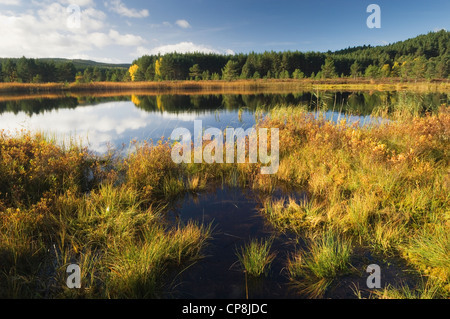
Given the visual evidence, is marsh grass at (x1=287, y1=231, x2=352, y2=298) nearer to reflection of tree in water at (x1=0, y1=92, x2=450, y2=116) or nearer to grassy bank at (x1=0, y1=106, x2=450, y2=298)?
grassy bank at (x1=0, y1=106, x2=450, y2=298)

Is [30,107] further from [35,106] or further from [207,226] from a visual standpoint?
[207,226]

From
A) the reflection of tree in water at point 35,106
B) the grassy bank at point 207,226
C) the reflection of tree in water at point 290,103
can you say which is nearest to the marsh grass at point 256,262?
the grassy bank at point 207,226

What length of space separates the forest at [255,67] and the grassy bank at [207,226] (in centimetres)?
7016

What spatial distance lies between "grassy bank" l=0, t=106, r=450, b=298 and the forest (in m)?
70.2

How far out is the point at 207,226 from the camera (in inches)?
184

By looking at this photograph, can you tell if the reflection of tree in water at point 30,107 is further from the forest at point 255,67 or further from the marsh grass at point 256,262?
the forest at point 255,67

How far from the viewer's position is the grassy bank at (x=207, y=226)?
314 centimetres

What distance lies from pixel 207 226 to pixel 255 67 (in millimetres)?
99721

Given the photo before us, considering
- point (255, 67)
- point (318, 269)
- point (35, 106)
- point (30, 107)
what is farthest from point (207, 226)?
point (255, 67)

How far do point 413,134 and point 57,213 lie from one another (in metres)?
9.48

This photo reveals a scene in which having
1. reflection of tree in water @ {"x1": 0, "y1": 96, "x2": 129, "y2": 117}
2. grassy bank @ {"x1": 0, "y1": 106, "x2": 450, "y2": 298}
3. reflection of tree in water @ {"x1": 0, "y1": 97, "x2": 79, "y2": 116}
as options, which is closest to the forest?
reflection of tree in water @ {"x1": 0, "y1": 96, "x2": 129, "y2": 117}

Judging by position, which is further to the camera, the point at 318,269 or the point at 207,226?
the point at 207,226

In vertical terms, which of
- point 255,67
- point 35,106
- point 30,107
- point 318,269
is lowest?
point 318,269

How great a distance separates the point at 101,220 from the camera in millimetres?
4387
